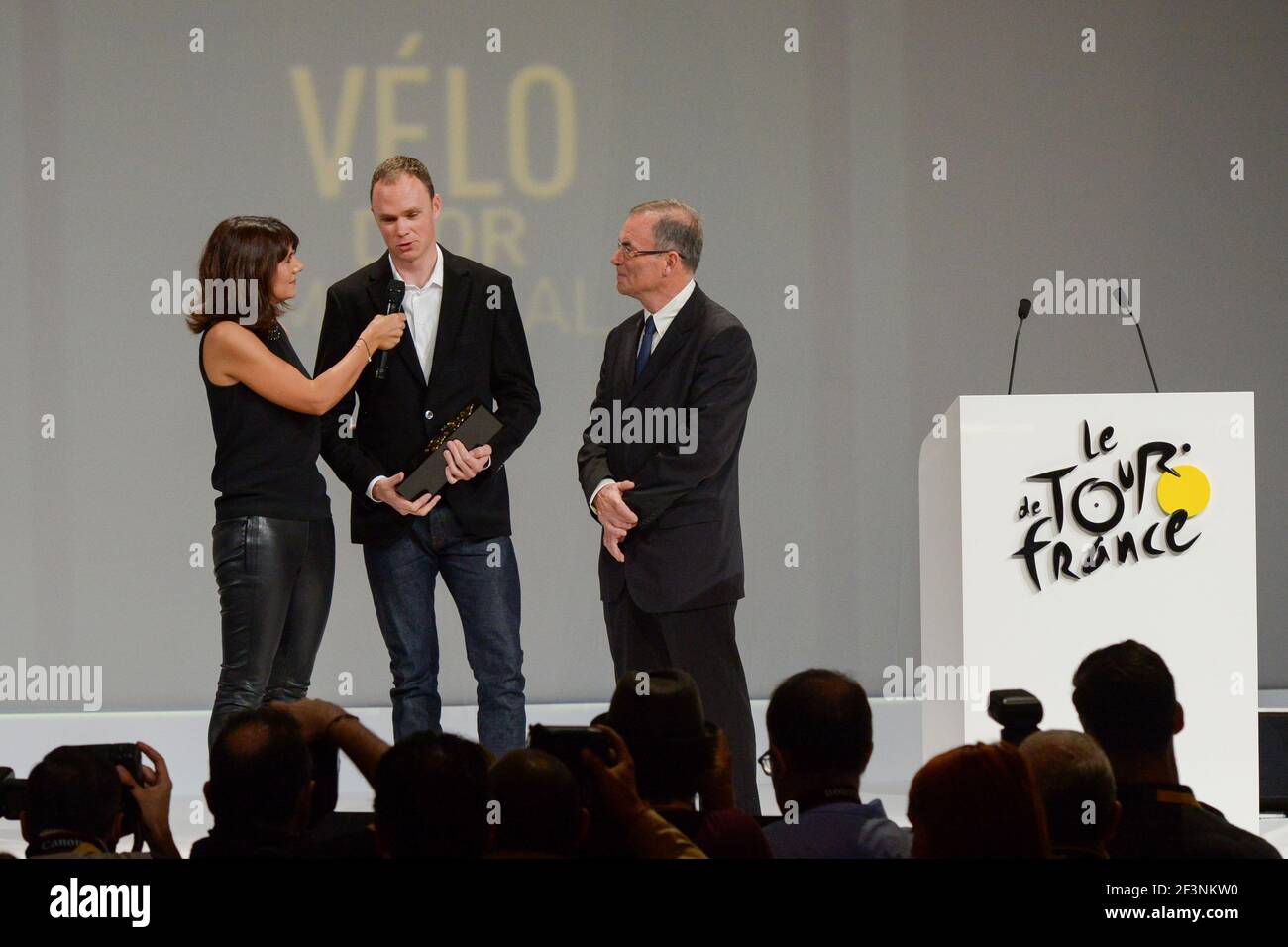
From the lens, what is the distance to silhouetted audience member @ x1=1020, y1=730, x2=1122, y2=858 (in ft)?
5.96

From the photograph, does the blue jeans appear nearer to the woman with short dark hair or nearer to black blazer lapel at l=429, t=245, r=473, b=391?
the woman with short dark hair

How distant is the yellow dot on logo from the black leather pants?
71.8 inches

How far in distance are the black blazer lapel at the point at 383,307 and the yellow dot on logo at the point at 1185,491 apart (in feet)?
5.41

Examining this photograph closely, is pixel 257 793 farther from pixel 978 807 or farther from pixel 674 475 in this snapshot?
pixel 674 475

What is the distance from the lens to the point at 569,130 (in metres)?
5.06

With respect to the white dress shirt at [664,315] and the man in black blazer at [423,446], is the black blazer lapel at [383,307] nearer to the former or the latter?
the man in black blazer at [423,446]

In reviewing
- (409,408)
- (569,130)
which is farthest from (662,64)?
(409,408)

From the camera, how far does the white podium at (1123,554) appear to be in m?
3.19

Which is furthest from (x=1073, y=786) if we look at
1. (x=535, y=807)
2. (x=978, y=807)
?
(x=535, y=807)

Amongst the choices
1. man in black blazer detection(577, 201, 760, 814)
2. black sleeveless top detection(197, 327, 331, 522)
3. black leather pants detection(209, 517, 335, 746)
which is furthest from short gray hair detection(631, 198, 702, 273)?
black leather pants detection(209, 517, 335, 746)

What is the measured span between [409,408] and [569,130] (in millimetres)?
2011

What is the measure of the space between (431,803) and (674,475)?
164 cm

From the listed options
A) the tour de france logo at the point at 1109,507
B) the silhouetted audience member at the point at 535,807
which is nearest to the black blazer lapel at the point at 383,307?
the tour de france logo at the point at 1109,507
